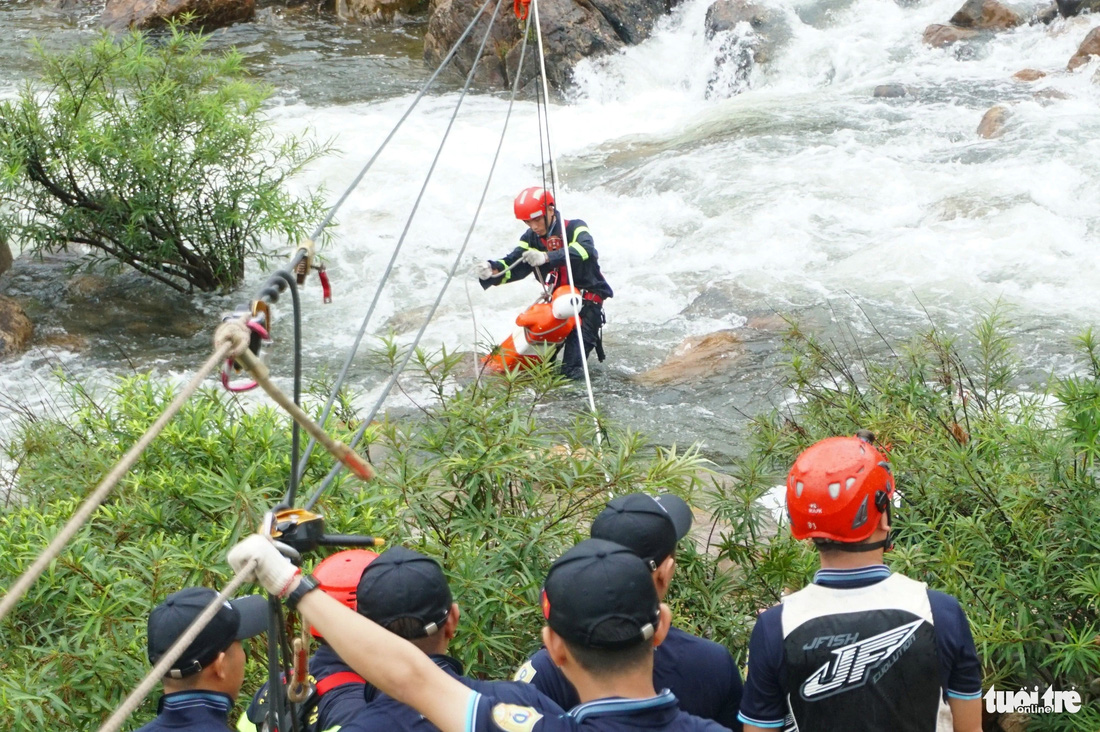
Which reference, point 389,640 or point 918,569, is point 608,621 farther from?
point 918,569

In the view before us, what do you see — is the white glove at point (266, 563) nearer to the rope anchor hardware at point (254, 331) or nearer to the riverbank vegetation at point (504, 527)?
the rope anchor hardware at point (254, 331)

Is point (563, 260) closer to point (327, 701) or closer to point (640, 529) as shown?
point (640, 529)

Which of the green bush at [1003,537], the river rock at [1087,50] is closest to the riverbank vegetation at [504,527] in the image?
the green bush at [1003,537]

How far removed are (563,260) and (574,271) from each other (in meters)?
0.10

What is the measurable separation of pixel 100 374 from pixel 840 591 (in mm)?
7273

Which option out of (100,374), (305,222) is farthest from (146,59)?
(100,374)

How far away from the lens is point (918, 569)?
3518 mm

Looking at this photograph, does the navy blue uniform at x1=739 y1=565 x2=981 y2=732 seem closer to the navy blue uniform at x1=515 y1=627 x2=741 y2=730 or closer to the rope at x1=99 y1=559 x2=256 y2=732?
the navy blue uniform at x1=515 y1=627 x2=741 y2=730

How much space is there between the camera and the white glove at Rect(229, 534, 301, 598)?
195 cm

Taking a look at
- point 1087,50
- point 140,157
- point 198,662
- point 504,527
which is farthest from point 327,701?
point 1087,50

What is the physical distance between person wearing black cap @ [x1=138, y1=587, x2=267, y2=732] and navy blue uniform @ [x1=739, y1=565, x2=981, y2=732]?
4.02 ft

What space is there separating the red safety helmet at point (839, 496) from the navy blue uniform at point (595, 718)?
0.57 m

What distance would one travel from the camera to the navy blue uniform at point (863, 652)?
7.51 ft

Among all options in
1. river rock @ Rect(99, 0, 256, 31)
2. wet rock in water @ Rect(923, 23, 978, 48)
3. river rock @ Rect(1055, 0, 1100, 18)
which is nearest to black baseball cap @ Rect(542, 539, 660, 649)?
wet rock in water @ Rect(923, 23, 978, 48)
